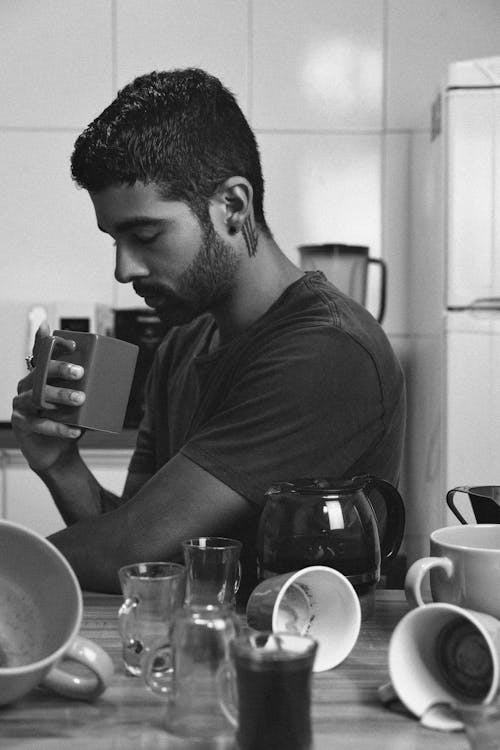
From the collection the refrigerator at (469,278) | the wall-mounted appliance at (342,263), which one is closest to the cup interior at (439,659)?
the refrigerator at (469,278)

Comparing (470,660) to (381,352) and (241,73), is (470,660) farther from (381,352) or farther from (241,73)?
(241,73)

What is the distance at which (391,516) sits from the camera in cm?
106

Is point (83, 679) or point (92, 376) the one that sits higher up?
point (92, 376)

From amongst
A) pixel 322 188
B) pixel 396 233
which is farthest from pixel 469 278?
pixel 322 188

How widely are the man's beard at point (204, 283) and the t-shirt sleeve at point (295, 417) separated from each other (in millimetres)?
152

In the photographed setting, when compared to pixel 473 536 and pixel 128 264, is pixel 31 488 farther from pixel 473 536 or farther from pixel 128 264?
pixel 473 536

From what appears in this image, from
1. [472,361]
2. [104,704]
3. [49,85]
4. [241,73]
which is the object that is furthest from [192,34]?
[104,704]

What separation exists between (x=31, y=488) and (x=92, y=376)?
1.45m

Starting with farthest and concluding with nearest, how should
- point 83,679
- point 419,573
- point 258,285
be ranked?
point 258,285
point 419,573
point 83,679

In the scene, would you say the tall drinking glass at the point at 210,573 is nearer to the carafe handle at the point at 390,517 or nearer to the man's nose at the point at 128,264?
the carafe handle at the point at 390,517

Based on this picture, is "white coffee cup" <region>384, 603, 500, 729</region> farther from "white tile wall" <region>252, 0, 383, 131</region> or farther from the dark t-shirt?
"white tile wall" <region>252, 0, 383, 131</region>

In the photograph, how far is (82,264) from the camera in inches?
118

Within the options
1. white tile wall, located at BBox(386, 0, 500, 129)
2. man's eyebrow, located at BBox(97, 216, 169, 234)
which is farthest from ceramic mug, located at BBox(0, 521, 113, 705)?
white tile wall, located at BBox(386, 0, 500, 129)

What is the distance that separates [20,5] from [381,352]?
7.04 ft
